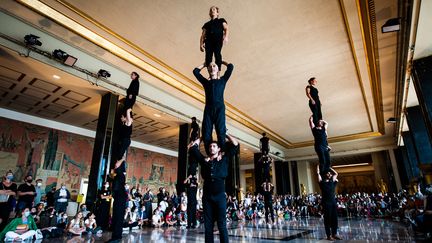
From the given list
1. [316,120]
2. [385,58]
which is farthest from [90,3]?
[385,58]

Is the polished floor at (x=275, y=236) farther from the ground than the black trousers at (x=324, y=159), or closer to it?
closer to it

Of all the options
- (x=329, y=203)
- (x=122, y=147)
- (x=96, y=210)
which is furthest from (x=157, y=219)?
(x=329, y=203)

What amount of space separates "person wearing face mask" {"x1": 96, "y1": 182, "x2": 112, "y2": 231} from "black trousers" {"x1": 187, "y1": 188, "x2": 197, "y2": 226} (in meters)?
2.27

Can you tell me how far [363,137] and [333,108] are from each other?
23.0ft

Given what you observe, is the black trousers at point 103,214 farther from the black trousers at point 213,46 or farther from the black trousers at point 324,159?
the black trousers at point 324,159

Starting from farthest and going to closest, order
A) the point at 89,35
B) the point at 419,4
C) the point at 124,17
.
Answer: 1. the point at 89,35
2. the point at 124,17
3. the point at 419,4

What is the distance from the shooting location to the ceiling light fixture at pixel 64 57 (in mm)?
6085

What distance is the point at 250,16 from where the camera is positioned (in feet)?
19.6

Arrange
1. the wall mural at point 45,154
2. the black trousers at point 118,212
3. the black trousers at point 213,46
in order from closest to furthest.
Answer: the black trousers at point 213,46
the black trousers at point 118,212
the wall mural at point 45,154

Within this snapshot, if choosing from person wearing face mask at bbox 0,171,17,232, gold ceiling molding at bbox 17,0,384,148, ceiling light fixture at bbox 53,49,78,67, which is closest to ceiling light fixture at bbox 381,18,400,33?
gold ceiling molding at bbox 17,0,384,148

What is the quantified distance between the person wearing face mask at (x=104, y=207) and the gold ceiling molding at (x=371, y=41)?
27.0 ft

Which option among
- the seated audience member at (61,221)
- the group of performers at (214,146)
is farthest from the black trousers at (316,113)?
the seated audience member at (61,221)

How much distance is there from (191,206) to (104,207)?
2.49 m

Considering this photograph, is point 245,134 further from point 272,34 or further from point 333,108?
point 272,34
